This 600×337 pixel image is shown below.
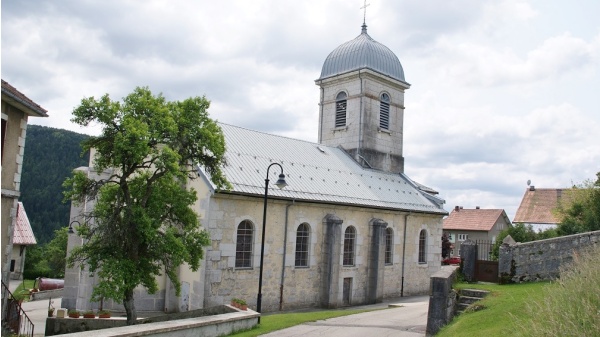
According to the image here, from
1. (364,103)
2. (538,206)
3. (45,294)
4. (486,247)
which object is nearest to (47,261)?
(45,294)

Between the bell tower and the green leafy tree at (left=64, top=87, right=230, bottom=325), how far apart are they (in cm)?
1726

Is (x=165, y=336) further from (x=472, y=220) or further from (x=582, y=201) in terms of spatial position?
(x=472, y=220)

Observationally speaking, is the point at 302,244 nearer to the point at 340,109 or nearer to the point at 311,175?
the point at 311,175

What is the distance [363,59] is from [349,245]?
13.3m

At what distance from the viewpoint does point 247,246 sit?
21.0 m

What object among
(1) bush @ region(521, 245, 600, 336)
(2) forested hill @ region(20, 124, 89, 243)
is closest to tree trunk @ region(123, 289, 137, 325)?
(1) bush @ region(521, 245, 600, 336)

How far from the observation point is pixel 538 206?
5166cm

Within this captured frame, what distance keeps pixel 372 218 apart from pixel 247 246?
8.41 m

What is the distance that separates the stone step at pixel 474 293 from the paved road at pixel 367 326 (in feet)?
5.27

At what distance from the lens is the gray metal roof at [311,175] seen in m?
22.2

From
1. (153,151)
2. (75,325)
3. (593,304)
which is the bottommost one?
(75,325)

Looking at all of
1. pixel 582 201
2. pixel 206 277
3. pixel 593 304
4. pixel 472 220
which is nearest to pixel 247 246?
pixel 206 277

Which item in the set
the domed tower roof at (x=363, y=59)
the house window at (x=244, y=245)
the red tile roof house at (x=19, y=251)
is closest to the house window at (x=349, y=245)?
the house window at (x=244, y=245)

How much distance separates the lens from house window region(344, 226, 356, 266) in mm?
25203
